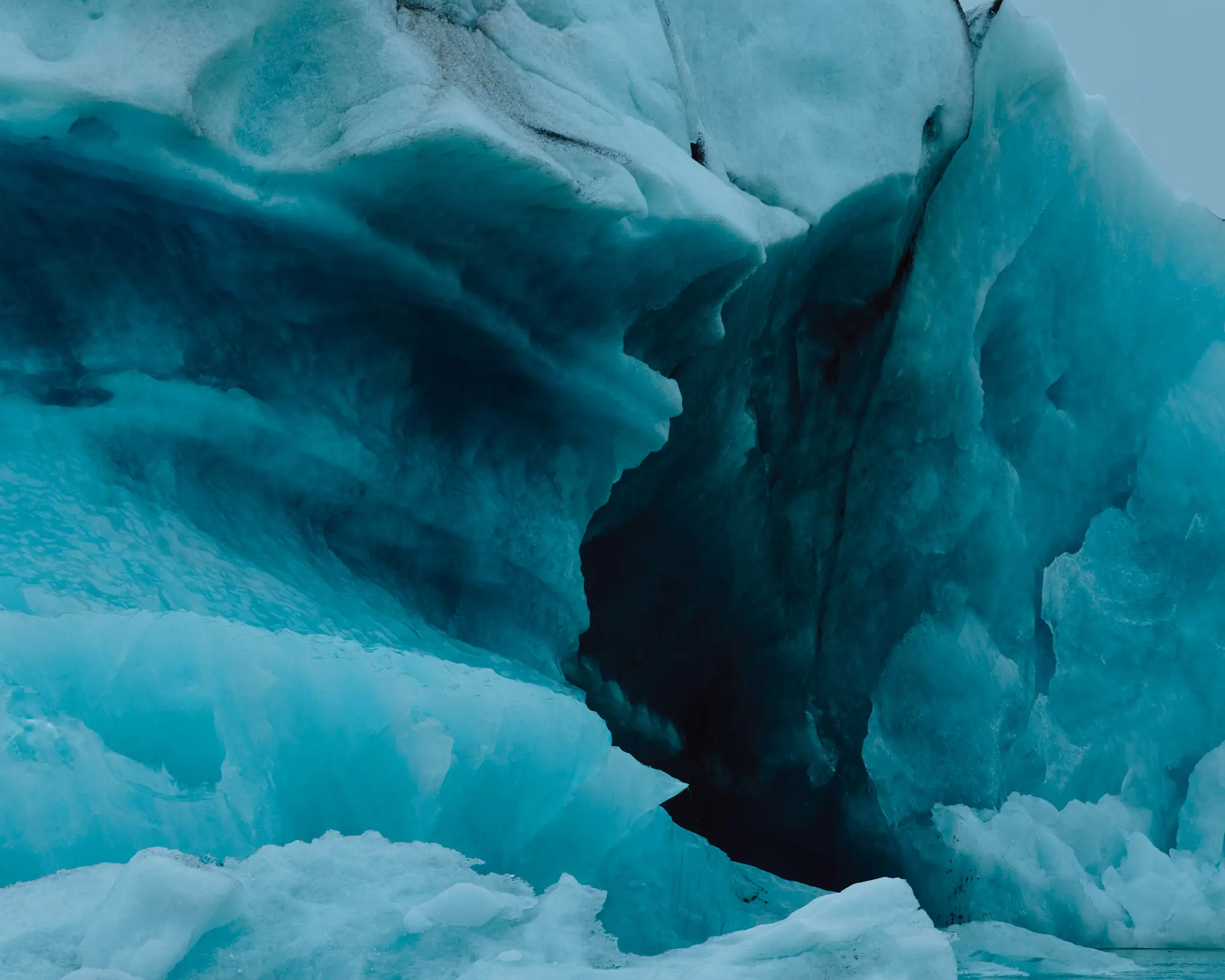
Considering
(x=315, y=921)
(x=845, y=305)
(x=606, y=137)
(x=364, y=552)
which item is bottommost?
(x=315, y=921)

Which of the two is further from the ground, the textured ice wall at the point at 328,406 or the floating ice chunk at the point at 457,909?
the textured ice wall at the point at 328,406

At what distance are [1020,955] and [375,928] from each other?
2.84 m

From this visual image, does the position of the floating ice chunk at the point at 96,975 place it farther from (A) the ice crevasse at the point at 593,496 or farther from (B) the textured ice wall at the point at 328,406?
(B) the textured ice wall at the point at 328,406

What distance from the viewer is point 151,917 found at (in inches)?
58.0

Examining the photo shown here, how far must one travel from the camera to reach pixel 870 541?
14.6 feet

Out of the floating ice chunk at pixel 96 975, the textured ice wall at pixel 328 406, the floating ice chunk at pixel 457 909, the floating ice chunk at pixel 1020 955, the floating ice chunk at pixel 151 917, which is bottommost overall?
the floating ice chunk at pixel 96 975

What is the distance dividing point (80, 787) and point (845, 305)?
317 cm

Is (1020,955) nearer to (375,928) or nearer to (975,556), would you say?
(975,556)

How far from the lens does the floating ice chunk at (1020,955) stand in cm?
345

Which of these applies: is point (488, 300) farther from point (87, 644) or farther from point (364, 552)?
point (87, 644)

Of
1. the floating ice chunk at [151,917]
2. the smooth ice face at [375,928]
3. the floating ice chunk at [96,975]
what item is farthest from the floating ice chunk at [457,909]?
the floating ice chunk at [96,975]

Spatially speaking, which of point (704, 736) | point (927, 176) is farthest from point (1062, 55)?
point (704, 736)

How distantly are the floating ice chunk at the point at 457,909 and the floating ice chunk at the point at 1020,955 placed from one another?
199 centimetres

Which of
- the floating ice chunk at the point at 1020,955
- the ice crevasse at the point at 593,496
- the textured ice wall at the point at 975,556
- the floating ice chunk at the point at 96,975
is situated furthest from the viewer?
the textured ice wall at the point at 975,556
